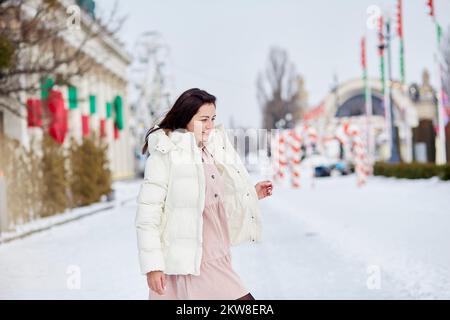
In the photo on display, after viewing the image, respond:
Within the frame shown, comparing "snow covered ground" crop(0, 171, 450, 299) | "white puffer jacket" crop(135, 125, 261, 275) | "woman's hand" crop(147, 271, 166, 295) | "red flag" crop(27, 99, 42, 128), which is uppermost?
"red flag" crop(27, 99, 42, 128)

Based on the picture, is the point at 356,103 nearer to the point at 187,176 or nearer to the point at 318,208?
the point at 318,208

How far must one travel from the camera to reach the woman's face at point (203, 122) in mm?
2779

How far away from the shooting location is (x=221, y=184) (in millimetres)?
2852

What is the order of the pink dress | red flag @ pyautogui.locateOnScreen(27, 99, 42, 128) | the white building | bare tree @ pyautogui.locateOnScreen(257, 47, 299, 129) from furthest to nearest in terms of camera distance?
bare tree @ pyautogui.locateOnScreen(257, 47, 299, 129)
the white building
red flag @ pyautogui.locateOnScreen(27, 99, 42, 128)
the pink dress

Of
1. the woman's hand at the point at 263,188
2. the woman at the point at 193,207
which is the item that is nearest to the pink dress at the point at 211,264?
the woman at the point at 193,207

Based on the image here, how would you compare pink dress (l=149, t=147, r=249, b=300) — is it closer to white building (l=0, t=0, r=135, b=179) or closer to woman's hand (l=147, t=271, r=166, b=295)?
woman's hand (l=147, t=271, r=166, b=295)

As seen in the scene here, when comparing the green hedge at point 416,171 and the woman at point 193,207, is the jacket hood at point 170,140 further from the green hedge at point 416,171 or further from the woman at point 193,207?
the green hedge at point 416,171

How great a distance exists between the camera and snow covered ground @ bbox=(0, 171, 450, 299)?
631 centimetres

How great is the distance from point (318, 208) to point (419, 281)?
10388 mm

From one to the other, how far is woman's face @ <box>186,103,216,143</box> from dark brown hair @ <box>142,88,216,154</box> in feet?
0.05

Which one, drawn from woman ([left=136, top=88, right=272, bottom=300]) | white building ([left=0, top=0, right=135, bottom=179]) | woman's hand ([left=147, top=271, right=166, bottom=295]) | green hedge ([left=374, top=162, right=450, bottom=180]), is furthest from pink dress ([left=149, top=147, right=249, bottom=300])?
white building ([left=0, top=0, right=135, bottom=179])

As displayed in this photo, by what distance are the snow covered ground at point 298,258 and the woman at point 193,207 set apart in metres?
3.13
